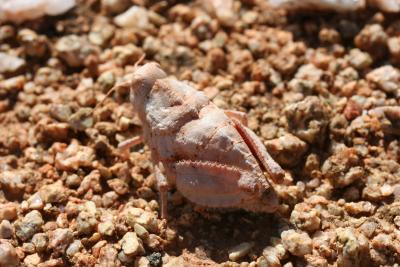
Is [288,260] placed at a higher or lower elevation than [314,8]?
lower

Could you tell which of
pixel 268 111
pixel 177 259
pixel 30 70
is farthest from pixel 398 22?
pixel 30 70

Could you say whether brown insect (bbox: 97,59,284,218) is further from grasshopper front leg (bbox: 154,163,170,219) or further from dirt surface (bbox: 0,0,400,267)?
dirt surface (bbox: 0,0,400,267)

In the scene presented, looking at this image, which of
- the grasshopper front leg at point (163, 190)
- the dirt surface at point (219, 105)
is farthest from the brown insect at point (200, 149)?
the dirt surface at point (219, 105)

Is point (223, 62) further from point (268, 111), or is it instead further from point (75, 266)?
point (75, 266)

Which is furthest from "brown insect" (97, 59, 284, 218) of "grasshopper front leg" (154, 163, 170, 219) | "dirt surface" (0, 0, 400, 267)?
"dirt surface" (0, 0, 400, 267)

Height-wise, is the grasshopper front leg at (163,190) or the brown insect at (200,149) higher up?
the brown insect at (200,149)

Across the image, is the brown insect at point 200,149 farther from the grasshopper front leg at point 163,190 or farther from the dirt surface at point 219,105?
the dirt surface at point 219,105

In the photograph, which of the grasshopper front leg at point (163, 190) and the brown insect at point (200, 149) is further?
the grasshopper front leg at point (163, 190)
